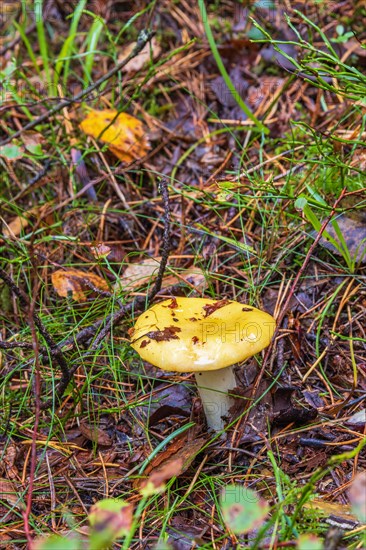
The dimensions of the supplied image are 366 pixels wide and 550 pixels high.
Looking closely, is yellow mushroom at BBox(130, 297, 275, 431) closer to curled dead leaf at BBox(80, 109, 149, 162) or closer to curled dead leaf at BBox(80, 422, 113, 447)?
curled dead leaf at BBox(80, 422, 113, 447)

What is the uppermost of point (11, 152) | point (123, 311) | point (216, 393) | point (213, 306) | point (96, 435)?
point (11, 152)

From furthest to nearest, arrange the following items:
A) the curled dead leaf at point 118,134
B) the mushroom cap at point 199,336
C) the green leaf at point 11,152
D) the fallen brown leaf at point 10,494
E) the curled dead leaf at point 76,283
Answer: the curled dead leaf at point 118,134, the green leaf at point 11,152, the curled dead leaf at point 76,283, the fallen brown leaf at point 10,494, the mushroom cap at point 199,336

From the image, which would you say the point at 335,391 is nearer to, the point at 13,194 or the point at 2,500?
the point at 2,500

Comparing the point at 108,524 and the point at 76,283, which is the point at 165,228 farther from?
the point at 108,524

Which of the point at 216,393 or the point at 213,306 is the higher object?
the point at 213,306

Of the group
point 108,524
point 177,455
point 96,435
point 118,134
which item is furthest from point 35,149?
point 108,524

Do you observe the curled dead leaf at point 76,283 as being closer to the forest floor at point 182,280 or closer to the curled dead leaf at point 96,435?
the forest floor at point 182,280

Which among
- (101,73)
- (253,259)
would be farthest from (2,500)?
(101,73)

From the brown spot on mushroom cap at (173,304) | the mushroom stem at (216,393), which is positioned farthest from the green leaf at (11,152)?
the mushroom stem at (216,393)
